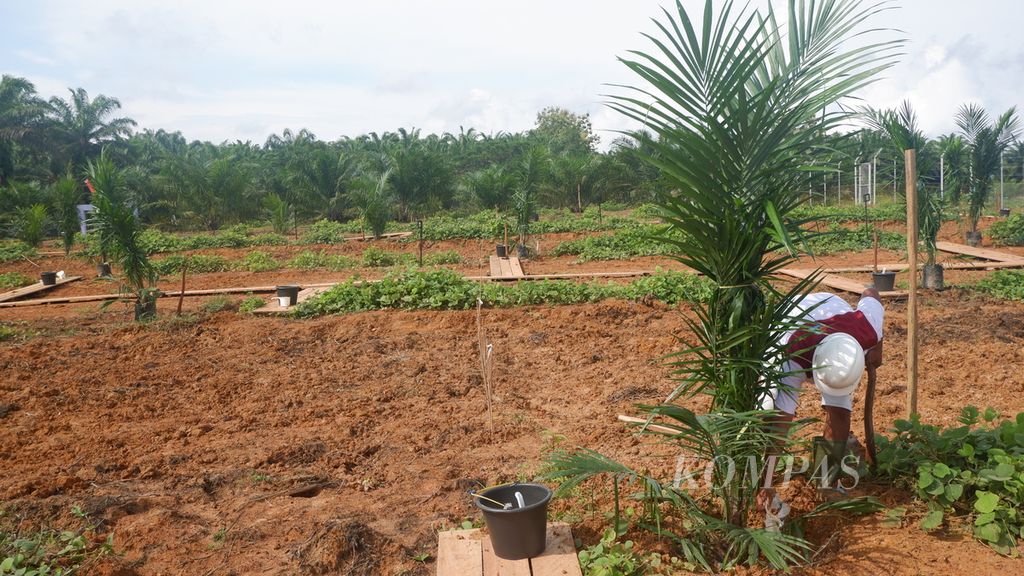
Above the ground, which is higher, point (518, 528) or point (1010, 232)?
point (1010, 232)

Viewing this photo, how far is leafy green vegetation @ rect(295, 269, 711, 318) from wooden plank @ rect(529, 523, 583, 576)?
6353 mm

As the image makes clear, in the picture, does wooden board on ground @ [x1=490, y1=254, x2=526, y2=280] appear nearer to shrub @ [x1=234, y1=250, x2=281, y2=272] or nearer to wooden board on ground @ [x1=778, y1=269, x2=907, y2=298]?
wooden board on ground @ [x1=778, y1=269, x2=907, y2=298]

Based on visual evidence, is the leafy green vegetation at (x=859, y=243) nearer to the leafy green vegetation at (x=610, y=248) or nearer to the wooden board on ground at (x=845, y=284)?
the leafy green vegetation at (x=610, y=248)

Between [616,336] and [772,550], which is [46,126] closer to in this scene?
[616,336]

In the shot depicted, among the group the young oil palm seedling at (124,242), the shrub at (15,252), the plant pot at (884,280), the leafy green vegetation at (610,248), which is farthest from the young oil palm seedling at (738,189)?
the shrub at (15,252)

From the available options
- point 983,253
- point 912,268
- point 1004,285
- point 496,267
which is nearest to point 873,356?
point 912,268

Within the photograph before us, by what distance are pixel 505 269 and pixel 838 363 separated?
1113 centimetres

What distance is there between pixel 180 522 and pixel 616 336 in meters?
5.24

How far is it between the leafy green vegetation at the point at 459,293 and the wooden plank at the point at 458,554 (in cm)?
628

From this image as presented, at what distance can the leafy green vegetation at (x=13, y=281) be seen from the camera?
1518cm

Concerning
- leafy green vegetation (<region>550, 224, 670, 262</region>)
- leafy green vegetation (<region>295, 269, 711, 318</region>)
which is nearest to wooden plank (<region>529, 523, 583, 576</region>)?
leafy green vegetation (<region>295, 269, 711, 318</region>)

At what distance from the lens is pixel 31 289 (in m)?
14.1

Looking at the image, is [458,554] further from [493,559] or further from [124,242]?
[124,242]

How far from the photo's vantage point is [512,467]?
173 inches
